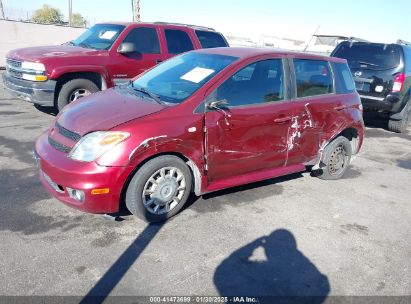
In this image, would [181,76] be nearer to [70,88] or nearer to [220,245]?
[220,245]

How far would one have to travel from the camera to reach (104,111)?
3.58m

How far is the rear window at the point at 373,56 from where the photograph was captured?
7.98 m

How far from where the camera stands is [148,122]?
338 cm

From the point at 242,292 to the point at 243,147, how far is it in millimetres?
1648

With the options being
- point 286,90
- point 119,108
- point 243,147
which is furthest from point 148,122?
point 286,90

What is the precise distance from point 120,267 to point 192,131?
1.41 metres

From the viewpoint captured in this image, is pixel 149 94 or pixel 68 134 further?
pixel 149 94

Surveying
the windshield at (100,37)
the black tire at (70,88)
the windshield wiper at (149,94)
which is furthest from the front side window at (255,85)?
the windshield at (100,37)

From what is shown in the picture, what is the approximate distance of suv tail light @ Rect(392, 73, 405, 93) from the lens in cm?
787

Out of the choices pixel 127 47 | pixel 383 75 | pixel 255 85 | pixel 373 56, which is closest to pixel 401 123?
pixel 383 75

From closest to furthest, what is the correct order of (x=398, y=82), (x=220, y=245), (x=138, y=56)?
1. (x=220, y=245)
2. (x=138, y=56)
3. (x=398, y=82)

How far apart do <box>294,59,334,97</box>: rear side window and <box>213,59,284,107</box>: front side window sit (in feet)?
0.98

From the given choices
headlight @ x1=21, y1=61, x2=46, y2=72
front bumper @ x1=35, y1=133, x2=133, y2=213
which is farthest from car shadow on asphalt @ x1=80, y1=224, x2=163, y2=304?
headlight @ x1=21, y1=61, x2=46, y2=72

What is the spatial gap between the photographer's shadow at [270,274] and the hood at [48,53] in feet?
17.0
